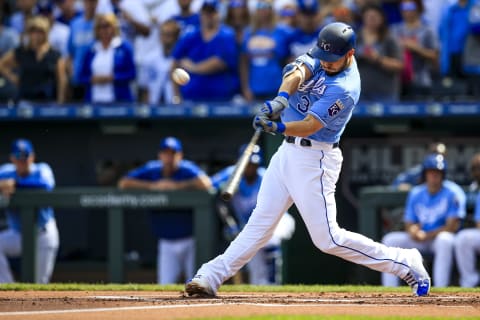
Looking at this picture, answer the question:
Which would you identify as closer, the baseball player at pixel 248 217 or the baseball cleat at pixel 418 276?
the baseball cleat at pixel 418 276

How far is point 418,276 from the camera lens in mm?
7094

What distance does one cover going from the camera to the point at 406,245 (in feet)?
33.4

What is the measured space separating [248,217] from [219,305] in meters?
4.25

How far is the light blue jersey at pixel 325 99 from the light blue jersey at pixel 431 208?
140 inches

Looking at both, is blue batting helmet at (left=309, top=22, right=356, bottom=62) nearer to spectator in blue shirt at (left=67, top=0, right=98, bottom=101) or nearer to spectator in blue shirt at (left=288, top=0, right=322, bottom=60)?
spectator in blue shirt at (left=288, top=0, right=322, bottom=60)

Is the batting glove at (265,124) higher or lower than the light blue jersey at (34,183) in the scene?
higher

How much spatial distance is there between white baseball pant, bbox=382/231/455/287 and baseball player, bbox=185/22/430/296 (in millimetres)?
2903

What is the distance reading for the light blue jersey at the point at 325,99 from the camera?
657 centimetres

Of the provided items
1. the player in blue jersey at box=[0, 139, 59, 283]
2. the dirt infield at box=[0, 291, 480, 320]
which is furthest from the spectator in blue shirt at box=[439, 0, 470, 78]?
the player in blue jersey at box=[0, 139, 59, 283]

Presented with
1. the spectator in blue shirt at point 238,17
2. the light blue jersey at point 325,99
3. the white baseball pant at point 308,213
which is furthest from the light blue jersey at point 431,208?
the light blue jersey at point 325,99

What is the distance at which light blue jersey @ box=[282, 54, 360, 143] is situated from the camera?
21.6 ft

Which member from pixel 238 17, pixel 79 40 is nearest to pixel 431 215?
pixel 238 17

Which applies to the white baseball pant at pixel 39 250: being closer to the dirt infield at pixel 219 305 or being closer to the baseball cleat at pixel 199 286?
the dirt infield at pixel 219 305

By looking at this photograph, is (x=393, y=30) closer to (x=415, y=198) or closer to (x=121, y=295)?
(x=415, y=198)
